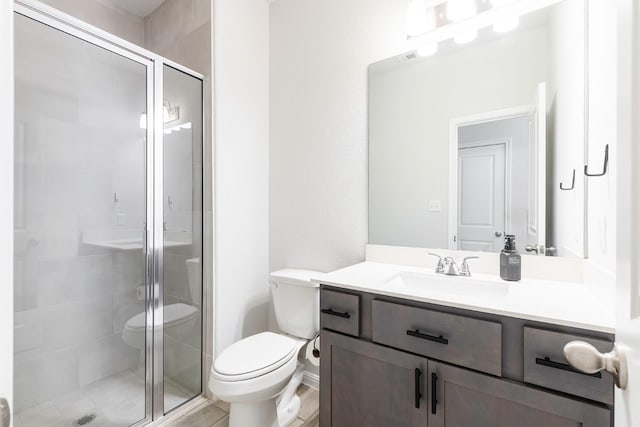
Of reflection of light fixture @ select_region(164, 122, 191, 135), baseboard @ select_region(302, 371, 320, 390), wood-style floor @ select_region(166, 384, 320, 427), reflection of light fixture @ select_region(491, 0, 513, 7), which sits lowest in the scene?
wood-style floor @ select_region(166, 384, 320, 427)

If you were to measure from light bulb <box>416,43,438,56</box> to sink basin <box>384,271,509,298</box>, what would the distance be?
42.3 inches

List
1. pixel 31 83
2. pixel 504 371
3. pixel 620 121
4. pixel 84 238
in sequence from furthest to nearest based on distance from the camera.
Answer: pixel 84 238 → pixel 31 83 → pixel 504 371 → pixel 620 121

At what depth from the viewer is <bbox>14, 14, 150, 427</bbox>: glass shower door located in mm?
1337

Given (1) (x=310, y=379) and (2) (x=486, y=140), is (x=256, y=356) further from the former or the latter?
(2) (x=486, y=140)

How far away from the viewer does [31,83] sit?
1331mm

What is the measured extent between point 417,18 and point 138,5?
1983mm

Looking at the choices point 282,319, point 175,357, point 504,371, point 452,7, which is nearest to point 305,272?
point 282,319

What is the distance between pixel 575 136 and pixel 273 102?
167 centimetres

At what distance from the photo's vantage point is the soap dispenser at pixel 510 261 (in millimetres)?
1254

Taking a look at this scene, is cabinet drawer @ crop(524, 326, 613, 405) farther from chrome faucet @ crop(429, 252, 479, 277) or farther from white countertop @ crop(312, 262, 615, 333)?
chrome faucet @ crop(429, 252, 479, 277)

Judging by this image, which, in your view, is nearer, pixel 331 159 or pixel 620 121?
pixel 620 121

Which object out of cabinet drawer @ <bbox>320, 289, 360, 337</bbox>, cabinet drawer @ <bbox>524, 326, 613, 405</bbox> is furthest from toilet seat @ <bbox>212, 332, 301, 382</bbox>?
cabinet drawer @ <bbox>524, 326, 613, 405</bbox>

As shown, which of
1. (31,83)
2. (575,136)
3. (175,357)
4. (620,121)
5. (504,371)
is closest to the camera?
(620,121)

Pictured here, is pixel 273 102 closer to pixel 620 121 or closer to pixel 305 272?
pixel 305 272
